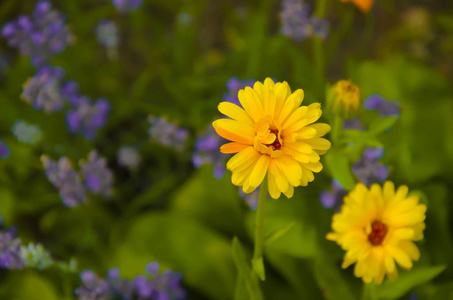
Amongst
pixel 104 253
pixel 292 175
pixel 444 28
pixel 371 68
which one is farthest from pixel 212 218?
pixel 444 28

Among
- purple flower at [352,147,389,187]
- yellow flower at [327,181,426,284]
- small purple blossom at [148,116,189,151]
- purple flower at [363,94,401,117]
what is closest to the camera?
yellow flower at [327,181,426,284]

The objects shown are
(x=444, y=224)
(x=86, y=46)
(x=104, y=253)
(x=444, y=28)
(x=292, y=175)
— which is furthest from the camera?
(x=444, y=28)

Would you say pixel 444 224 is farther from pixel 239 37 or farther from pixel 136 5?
pixel 136 5

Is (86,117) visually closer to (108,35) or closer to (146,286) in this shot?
(108,35)

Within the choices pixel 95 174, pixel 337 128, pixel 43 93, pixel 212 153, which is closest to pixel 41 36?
pixel 43 93

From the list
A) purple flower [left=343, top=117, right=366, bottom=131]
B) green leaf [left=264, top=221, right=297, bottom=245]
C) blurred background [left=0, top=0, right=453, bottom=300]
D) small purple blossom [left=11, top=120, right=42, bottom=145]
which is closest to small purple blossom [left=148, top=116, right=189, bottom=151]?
blurred background [left=0, top=0, right=453, bottom=300]

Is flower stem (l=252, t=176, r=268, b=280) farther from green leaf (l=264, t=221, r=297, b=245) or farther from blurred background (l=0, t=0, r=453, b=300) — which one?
blurred background (l=0, t=0, r=453, b=300)

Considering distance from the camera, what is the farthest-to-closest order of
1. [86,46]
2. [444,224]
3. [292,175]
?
[86,46] < [444,224] < [292,175]
